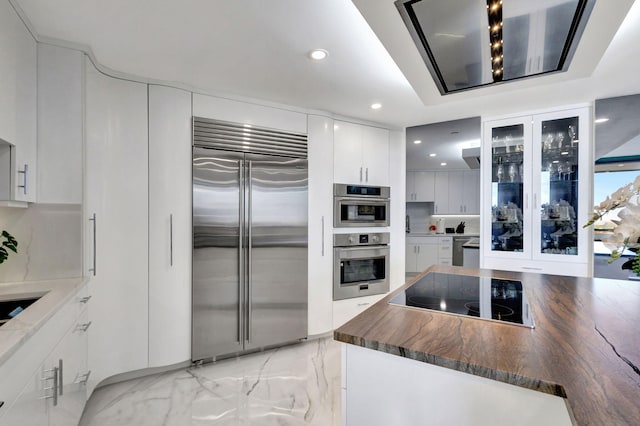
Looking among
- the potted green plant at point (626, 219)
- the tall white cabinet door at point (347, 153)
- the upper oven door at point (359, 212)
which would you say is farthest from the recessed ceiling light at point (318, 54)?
the potted green plant at point (626, 219)

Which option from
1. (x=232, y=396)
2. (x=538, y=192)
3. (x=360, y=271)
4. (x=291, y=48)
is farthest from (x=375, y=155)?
(x=232, y=396)

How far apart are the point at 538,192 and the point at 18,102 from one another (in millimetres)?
3953

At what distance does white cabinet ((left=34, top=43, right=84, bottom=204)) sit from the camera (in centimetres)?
193

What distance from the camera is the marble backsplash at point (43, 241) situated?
6.15 ft

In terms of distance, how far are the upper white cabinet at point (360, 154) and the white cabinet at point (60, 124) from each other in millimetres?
2156

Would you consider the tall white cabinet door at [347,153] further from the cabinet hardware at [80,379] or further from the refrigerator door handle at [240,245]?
the cabinet hardware at [80,379]

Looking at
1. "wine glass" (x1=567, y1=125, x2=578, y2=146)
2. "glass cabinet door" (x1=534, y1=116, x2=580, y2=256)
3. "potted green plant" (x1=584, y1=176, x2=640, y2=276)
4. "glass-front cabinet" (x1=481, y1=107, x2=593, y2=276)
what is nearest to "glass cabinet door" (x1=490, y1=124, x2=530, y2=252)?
"glass-front cabinet" (x1=481, y1=107, x2=593, y2=276)

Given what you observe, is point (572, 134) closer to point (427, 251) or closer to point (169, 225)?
point (169, 225)

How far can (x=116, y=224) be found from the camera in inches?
94.1

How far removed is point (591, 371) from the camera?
0.81 m

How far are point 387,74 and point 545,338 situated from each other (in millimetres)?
1978

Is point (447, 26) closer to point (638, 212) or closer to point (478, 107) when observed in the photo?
point (638, 212)

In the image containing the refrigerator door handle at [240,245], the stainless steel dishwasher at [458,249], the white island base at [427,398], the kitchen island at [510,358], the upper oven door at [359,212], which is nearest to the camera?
the kitchen island at [510,358]

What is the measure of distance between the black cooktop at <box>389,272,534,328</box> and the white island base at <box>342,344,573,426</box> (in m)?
0.36
